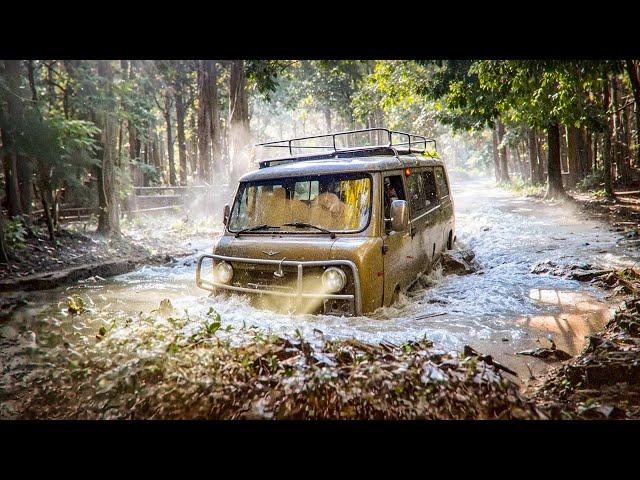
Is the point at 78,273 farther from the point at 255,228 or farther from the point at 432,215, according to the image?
the point at 432,215

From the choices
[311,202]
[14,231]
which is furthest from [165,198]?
[311,202]

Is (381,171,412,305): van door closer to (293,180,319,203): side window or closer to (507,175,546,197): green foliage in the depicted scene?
(293,180,319,203): side window

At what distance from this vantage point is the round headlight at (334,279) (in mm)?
4281

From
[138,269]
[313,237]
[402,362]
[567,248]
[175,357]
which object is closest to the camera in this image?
[402,362]

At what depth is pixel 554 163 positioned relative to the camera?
1797 cm

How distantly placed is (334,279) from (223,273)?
4.75 ft

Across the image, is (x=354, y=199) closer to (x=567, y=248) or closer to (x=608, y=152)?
(x=567, y=248)

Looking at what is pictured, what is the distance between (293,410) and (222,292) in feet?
8.64

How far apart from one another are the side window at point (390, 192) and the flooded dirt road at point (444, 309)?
1.07m

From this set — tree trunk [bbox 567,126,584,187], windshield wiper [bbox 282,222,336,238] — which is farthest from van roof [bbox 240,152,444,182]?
tree trunk [bbox 567,126,584,187]

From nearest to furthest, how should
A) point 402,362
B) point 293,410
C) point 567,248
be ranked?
point 293,410, point 402,362, point 567,248

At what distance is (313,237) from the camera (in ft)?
15.5

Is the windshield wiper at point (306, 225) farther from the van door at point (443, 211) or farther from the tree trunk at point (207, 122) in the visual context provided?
the tree trunk at point (207, 122)
